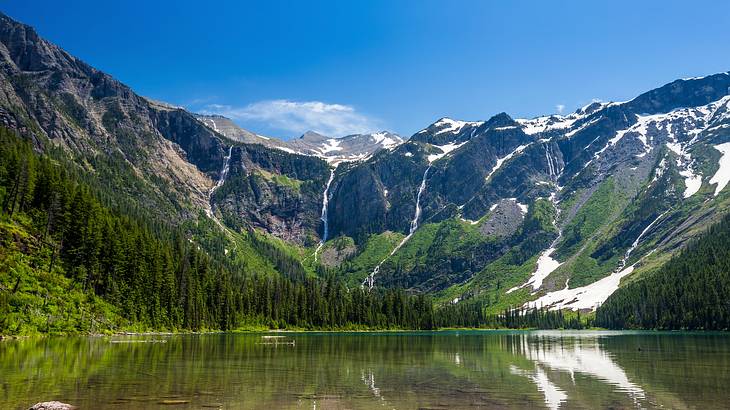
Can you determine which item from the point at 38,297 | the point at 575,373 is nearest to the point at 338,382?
the point at 575,373

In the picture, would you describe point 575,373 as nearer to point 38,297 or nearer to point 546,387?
point 546,387

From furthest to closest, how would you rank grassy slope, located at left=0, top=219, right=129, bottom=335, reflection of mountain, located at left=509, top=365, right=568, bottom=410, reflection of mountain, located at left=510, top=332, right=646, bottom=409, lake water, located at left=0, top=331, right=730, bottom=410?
grassy slope, located at left=0, top=219, right=129, bottom=335 < reflection of mountain, located at left=510, top=332, right=646, bottom=409 < reflection of mountain, located at left=509, top=365, right=568, bottom=410 < lake water, located at left=0, top=331, right=730, bottom=410

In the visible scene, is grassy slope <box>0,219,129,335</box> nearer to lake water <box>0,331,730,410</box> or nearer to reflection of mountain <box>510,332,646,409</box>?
lake water <box>0,331,730,410</box>

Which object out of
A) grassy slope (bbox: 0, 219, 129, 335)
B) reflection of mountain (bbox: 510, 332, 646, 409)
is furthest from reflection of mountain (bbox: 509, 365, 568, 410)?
grassy slope (bbox: 0, 219, 129, 335)

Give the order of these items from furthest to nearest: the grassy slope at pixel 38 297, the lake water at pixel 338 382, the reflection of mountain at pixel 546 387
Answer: the grassy slope at pixel 38 297
the reflection of mountain at pixel 546 387
the lake water at pixel 338 382

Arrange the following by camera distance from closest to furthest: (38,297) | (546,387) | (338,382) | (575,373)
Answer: (546,387) < (338,382) < (575,373) < (38,297)

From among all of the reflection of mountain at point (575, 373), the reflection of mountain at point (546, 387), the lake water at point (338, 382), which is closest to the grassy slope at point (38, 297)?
the lake water at point (338, 382)

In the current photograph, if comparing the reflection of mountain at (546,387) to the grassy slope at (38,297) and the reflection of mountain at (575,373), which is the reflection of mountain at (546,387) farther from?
the grassy slope at (38,297)

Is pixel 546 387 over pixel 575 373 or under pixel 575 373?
over

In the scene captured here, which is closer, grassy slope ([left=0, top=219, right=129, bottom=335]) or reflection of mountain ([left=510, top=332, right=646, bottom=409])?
reflection of mountain ([left=510, top=332, right=646, bottom=409])

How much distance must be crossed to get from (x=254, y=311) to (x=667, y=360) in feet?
463

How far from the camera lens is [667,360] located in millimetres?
66438

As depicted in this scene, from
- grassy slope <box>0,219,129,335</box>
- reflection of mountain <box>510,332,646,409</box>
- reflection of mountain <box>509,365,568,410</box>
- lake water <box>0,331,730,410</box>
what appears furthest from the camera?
grassy slope <box>0,219,129,335</box>

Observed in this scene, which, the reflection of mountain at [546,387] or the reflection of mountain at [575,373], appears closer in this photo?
the reflection of mountain at [546,387]
